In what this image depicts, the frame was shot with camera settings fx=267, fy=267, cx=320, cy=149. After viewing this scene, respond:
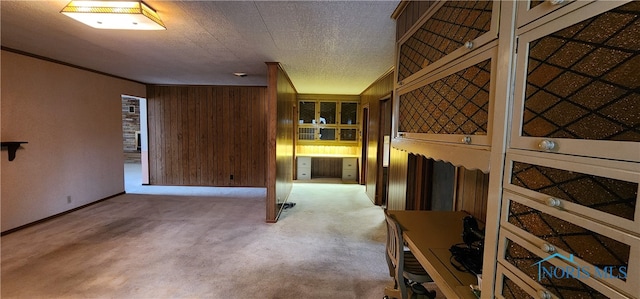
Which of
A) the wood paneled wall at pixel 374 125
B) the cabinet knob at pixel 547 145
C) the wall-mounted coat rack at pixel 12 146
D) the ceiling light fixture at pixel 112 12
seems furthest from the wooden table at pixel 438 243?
the wall-mounted coat rack at pixel 12 146

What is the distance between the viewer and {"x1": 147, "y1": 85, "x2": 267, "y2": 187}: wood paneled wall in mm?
6129

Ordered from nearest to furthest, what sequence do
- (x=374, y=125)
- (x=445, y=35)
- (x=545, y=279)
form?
→ 1. (x=545, y=279)
2. (x=445, y=35)
3. (x=374, y=125)

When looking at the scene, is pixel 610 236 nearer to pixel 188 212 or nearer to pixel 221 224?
pixel 221 224

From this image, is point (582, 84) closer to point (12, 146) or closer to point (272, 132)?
point (272, 132)

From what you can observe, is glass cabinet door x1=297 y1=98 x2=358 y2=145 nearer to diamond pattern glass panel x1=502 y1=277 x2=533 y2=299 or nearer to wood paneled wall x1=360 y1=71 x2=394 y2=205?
wood paneled wall x1=360 y1=71 x2=394 y2=205

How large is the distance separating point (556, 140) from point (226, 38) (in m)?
2.89

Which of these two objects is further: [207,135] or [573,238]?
[207,135]

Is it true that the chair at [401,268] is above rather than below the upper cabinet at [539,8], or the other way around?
below

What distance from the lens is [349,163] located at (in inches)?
280

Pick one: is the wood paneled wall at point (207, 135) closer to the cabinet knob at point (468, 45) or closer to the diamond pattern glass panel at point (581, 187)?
the cabinet knob at point (468, 45)

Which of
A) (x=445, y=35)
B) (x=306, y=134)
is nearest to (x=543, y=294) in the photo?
(x=445, y=35)

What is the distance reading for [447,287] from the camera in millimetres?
1235

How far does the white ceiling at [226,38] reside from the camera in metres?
2.11

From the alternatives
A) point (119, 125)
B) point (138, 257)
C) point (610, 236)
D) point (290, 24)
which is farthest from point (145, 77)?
point (610, 236)
